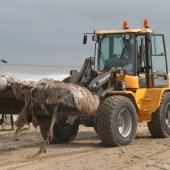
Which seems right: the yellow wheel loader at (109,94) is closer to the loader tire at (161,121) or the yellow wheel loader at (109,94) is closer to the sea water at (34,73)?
the loader tire at (161,121)

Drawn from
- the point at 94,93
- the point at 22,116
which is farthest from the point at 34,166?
the point at 94,93

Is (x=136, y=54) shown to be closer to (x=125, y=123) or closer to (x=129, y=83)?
(x=129, y=83)

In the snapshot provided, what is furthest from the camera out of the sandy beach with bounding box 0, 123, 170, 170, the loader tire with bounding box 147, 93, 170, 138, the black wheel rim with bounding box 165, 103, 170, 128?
the black wheel rim with bounding box 165, 103, 170, 128

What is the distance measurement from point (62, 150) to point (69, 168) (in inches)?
83.7

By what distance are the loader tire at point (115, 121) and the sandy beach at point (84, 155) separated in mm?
198

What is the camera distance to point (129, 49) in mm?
12523

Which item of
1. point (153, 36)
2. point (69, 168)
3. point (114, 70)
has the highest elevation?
point (153, 36)

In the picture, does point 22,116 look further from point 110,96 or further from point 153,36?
point 153,36

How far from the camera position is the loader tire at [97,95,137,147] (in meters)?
11.0

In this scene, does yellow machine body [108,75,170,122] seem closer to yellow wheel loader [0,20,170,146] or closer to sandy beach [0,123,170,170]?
yellow wheel loader [0,20,170,146]

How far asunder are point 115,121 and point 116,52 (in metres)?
2.24

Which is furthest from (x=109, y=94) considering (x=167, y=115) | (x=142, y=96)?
(x=167, y=115)

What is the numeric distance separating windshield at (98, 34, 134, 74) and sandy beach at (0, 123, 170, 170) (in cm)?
178

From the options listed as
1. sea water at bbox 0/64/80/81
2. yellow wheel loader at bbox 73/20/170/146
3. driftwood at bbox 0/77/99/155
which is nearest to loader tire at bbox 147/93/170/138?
yellow wheel loader at bbox 73/20/170/146
